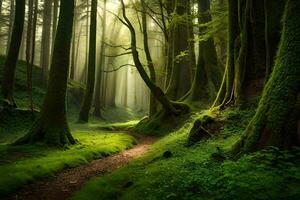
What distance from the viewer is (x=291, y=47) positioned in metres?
6.85

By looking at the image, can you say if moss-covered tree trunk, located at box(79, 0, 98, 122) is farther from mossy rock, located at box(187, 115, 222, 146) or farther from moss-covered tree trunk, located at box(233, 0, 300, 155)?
moss-covered tree trunk, located at box(233, 0, 300, 155)

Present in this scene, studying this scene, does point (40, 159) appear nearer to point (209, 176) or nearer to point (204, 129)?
point (204, 129)

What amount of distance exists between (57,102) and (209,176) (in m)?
9.31

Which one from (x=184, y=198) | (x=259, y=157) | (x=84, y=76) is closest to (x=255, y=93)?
(x=259, y=157)

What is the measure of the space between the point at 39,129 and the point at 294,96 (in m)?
10.1

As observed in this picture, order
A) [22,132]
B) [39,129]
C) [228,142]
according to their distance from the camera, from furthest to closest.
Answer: [22,132], [39,129], [228,142]

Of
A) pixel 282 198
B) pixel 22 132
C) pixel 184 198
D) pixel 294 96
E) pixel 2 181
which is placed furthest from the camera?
pixel 22 132

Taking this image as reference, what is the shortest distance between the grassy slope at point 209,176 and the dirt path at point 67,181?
505 mm

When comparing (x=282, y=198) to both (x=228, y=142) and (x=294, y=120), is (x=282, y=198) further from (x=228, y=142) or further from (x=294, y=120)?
(x=228, y=142)

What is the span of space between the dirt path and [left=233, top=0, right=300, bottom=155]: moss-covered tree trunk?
4.40m

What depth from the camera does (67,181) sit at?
9375mm

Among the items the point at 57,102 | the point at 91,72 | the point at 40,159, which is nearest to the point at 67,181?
the point at 40,159

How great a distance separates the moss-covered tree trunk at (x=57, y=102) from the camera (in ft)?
44.3

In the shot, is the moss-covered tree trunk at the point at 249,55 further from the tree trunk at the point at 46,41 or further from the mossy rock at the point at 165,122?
the tree trunk at the point at 46,41
